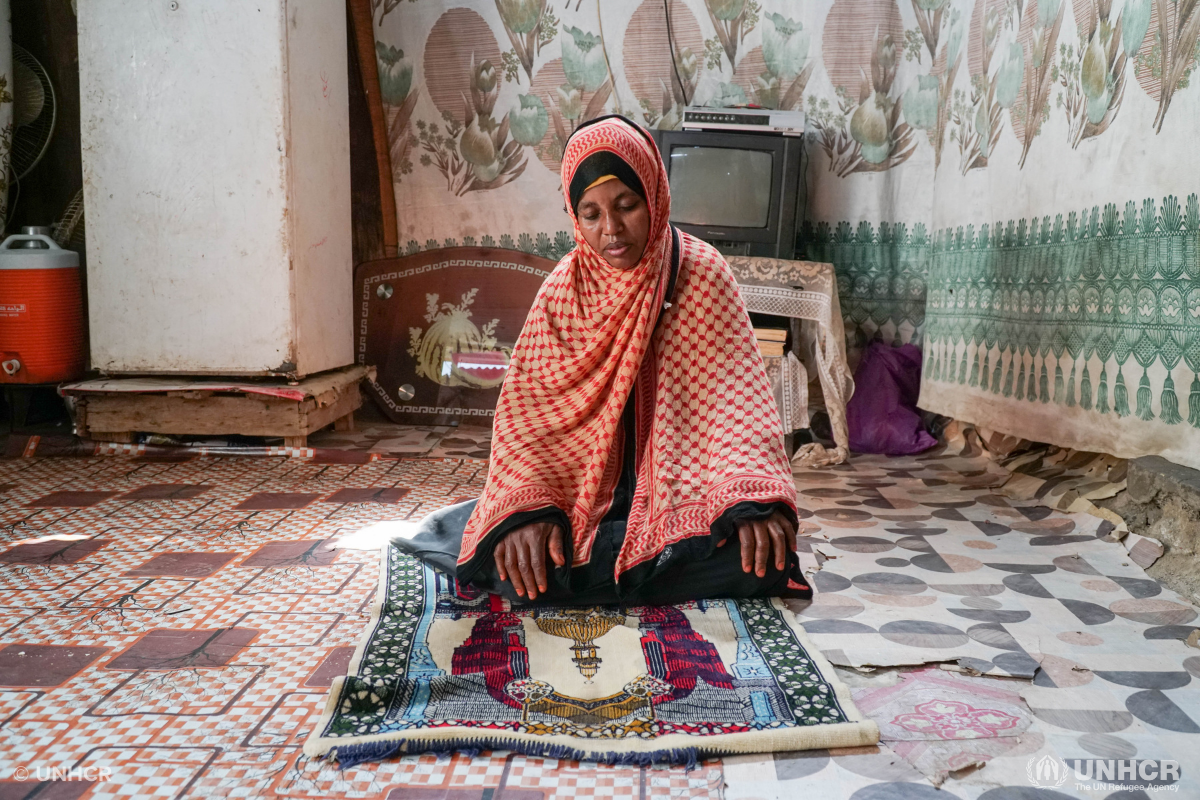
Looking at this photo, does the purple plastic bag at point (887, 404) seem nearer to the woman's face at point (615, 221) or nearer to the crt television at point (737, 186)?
the crt television at point (737, 186)

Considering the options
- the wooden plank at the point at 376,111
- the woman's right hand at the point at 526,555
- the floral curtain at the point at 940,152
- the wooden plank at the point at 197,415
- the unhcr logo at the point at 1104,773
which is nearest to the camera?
the unhcr logo at the point at 1104,773

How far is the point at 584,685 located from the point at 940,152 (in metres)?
3.08

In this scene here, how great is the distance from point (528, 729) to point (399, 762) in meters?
0.19

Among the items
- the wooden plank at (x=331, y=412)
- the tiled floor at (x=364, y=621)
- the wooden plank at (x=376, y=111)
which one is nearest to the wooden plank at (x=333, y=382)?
the wooden plank at (x=331, y=412)

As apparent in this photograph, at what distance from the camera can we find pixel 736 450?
184 cm

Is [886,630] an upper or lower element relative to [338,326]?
lower

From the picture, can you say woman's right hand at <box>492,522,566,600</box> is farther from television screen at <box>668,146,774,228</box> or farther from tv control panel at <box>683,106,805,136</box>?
tv control panel at <box>683,106,805,136</box>

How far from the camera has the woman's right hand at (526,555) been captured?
172 centimetres

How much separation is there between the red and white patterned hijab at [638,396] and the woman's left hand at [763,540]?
0.19ft

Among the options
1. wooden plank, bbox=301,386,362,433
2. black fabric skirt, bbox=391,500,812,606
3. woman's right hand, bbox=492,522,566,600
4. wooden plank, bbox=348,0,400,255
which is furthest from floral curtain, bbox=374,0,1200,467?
woman's right hand, bbox=492,522,566,600

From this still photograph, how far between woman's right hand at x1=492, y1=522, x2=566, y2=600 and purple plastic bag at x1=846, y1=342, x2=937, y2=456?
7.75 feet

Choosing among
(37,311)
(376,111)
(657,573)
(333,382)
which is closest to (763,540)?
(657,573)

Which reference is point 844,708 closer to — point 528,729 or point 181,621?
point 528,729

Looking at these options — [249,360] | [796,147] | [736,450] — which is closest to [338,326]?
[249,360]
